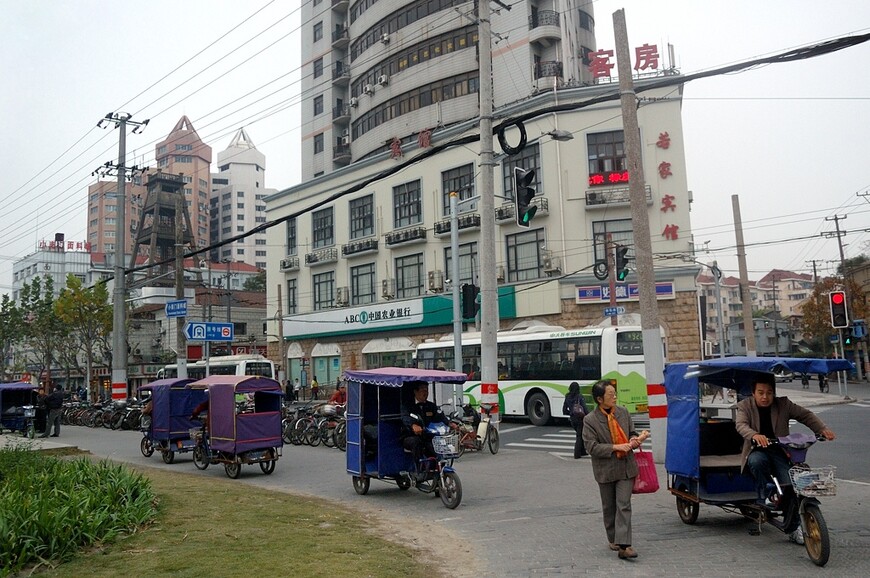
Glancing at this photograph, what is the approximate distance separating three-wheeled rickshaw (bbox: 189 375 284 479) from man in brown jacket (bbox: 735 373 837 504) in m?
9.68

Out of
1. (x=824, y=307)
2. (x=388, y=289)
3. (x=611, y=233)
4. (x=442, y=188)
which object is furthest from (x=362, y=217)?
(x=824, y=307)

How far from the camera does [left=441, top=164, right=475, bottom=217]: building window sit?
128 feet

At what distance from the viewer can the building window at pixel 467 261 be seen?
38.6 m

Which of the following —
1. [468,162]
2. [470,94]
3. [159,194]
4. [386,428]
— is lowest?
[386,428]

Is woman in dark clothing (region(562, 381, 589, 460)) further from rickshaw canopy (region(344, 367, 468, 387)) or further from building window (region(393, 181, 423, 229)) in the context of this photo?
building window (region(393, 181, 423, 229))

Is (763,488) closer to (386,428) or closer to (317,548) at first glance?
(317,548)

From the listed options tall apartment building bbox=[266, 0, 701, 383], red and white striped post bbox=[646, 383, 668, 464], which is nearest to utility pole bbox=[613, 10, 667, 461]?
red and white striped post bbox=[646, 383, 668, 464]

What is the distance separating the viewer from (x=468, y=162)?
39.1 m

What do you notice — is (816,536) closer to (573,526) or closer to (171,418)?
(573,526)

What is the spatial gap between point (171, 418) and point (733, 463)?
13437 mm

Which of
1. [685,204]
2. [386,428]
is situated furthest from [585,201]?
[386,428]

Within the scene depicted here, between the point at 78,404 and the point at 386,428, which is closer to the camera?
the point at 386,428

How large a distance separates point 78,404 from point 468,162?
74.4 feet

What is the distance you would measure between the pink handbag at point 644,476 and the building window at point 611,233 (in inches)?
1048
